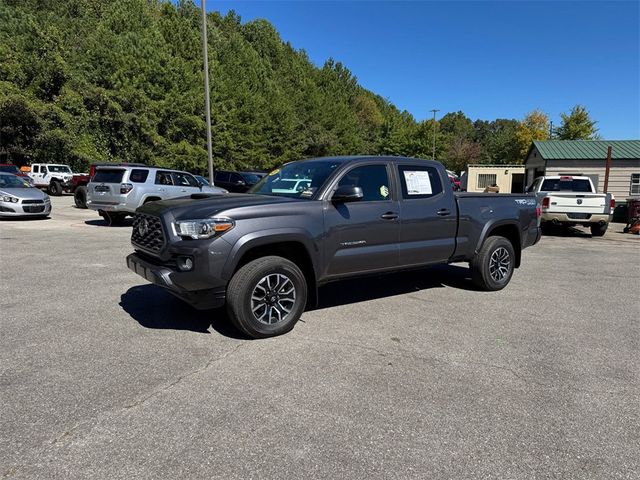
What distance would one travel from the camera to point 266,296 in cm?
441

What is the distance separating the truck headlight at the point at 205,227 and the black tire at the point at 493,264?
3721 millimetres

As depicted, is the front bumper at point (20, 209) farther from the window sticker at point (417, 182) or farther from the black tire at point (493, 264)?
the black tire at point (493, 264)

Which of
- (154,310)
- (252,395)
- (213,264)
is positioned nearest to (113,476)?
(252,395)

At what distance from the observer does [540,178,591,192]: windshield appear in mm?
13891

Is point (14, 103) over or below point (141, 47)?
below

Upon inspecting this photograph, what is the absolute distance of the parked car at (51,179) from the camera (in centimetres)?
2586

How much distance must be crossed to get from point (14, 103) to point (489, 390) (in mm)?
36678

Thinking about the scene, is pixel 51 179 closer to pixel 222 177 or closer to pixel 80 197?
pixel 80 197

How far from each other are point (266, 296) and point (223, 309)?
1.26 m

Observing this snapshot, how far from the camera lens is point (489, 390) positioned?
11.4 feet

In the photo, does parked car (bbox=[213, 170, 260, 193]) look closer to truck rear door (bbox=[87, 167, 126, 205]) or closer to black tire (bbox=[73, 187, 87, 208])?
black tire (bbox=[73, 187, 87, 208])

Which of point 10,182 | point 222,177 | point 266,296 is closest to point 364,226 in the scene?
point 266,296

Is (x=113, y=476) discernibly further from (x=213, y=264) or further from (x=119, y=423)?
(x=213, y=264)

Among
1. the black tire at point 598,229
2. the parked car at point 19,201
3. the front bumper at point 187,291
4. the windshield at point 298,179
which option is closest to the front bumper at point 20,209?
the parked car at point 19,201
